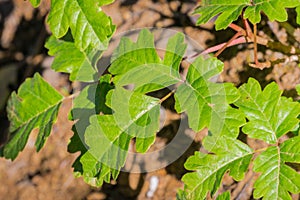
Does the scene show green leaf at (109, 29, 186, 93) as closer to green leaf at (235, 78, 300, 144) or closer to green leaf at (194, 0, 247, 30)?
green leaf at (194, 0, 247, 30)

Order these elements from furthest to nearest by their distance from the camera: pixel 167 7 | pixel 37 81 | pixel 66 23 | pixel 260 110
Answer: pixel 167 7
pixel 37 81
pixel 260 110
pixel 66 23

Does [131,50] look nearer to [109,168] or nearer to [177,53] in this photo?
[177,53]

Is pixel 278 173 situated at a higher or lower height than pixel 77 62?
lower

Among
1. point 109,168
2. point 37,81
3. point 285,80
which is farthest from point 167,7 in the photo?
point 109,168

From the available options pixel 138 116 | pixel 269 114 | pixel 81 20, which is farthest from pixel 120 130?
pixel 269 114

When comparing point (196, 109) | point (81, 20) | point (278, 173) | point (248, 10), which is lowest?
point (278, 173)

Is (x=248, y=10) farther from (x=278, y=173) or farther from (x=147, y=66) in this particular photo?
(x=278, y=173)
